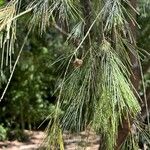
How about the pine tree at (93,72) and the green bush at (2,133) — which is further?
the green bush at (2,133)

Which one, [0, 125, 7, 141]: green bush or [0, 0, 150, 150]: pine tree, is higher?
[0, 0, 150, 150]: pine tree

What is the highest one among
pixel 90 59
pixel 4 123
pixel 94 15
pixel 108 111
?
pixel 94 15

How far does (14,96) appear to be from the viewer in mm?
6574

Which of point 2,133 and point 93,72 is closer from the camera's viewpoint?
point 93,72

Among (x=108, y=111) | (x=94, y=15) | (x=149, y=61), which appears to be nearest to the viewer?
(x=108, y=111)

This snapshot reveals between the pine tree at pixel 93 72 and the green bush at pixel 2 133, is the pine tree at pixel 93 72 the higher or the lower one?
the higher one

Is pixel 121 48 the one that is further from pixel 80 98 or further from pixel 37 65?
pixel 37 65

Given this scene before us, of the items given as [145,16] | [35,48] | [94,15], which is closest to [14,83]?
[35,48]

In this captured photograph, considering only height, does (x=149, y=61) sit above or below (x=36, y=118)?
above

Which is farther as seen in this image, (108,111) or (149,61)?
(149,61)

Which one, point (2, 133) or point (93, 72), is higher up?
point (93, 72)

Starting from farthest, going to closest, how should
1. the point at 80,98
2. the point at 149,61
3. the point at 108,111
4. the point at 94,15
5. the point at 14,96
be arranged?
the point at 14,96 < the point at 149,61 < the point at 94,15 < the point at 80,98 < the point at 108,111

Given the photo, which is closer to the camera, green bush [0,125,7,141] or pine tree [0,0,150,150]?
pine tree [0,0,150,150]

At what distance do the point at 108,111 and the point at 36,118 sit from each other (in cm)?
555
